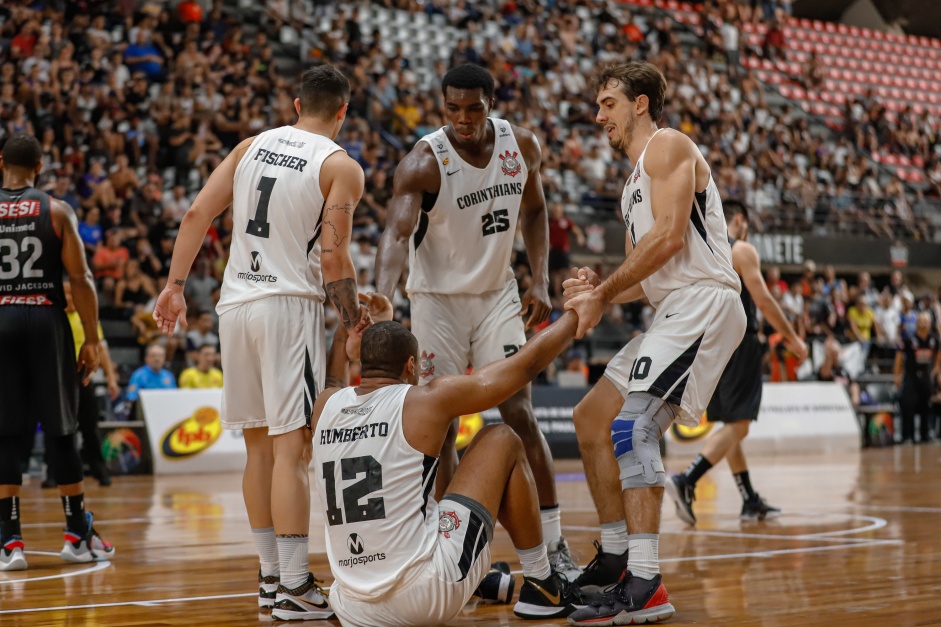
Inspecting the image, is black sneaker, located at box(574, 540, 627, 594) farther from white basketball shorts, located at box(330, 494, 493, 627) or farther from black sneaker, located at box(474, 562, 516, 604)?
white basketball shorts, located at box(330, 494, 493, 627)

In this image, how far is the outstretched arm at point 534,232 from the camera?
5.93 m

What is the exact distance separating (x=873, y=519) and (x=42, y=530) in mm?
5943

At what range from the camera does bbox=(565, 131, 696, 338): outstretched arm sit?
4719 millimetres

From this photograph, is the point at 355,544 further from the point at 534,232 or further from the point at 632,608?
the point at 534,232

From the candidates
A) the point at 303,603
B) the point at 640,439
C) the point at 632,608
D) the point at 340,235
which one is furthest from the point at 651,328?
the point at 303,603

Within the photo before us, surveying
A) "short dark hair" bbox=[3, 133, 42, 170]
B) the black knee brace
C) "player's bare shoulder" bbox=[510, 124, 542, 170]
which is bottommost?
the black knee brace

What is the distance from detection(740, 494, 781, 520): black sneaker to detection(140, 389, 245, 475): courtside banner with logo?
6632 millimetres

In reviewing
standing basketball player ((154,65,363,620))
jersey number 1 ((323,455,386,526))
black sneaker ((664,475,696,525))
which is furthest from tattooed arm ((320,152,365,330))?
black sneaker ((664,475,696,525))

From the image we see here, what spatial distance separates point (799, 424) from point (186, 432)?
356 inches

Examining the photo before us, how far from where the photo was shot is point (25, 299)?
259 inches

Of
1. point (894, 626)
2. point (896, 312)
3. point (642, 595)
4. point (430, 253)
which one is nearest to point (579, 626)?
point (642, 595)

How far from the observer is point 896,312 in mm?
22188

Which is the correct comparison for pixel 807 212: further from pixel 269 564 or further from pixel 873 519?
pixel 269 564

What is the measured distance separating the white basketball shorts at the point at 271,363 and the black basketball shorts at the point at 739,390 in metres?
4.30
